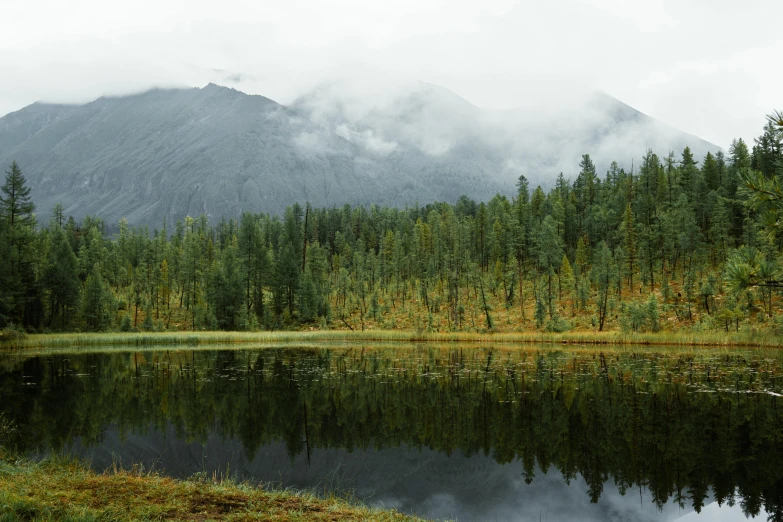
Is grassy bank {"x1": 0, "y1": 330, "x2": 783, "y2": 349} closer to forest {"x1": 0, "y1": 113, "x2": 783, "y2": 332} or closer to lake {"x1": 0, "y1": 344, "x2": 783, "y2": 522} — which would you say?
forest {"x1": 0, "y1": 113, "x2": 783, "y2": 332}

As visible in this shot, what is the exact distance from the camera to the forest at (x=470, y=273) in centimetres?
7428

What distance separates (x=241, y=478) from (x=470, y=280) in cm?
9550

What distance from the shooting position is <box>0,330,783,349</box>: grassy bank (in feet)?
195

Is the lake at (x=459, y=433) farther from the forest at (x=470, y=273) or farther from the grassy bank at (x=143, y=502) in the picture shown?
the forest at (x=470, y=273)

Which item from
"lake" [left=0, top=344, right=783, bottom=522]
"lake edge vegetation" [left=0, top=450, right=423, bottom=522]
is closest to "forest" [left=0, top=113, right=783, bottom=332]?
"lake" [left=0, top=344, right=783, bottom=522]

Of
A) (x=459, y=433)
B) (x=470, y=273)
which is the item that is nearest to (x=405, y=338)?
(x=470, y=273)

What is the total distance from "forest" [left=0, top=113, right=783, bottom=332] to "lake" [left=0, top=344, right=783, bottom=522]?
39.9 m

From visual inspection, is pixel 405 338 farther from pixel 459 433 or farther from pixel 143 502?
pixel 143 502

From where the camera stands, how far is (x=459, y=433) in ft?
68.3

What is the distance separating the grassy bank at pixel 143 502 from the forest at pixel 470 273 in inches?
2422

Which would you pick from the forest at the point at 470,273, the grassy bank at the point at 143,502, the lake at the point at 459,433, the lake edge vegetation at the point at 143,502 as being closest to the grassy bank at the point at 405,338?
the forest at the point at 470,273

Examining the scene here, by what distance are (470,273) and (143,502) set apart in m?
96.2

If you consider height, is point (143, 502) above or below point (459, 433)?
above

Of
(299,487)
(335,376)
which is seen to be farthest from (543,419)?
(335,376)
